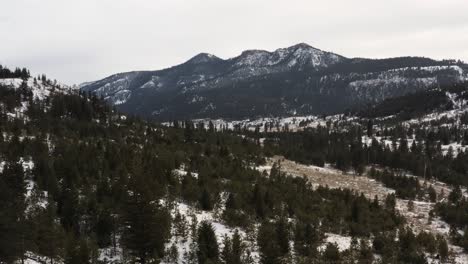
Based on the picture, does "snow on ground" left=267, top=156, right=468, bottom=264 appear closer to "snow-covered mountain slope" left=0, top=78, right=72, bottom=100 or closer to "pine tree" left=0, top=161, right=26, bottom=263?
"pine tree" left=0, top=161, right=26, bottom=263

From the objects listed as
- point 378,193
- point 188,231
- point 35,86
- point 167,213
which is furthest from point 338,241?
point 35,86

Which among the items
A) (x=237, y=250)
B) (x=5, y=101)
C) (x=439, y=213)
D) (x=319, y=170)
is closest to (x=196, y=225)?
(x=237, y=250)

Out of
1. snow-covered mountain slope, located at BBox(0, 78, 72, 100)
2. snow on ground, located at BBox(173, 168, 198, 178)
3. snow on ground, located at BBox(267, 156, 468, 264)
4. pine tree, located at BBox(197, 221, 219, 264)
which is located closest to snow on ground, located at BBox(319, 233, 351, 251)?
snow on ground, located at BBox(267, 156, 468, 264)

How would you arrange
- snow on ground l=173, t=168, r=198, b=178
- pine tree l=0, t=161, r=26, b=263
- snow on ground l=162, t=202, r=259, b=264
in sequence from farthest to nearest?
1. snow on ground l=173, t=168, r=198, b=178
2. snow on ground l=162, t=202, r=259, b=264
3. pine tree l=0, t=161, r=26, b=263

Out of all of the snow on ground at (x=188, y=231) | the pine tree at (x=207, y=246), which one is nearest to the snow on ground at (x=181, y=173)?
the snow on ground at (x=188, y=231)

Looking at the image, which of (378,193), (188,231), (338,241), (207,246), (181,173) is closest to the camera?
(207,246)

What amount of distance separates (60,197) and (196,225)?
32.0 ft

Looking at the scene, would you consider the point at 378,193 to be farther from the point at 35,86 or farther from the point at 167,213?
the point at 35,86

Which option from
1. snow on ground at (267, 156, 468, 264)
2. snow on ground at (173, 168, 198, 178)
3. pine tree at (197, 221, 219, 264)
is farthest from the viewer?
snow on ground at (173, 168, 198, 178)

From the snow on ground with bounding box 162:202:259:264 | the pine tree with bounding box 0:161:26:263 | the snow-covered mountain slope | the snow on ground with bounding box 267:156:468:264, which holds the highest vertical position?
the snow-covered mountain slope

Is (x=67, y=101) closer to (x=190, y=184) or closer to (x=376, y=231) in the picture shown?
(x=190, y=184)

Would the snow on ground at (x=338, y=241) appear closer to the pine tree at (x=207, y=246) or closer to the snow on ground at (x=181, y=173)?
the pine tree at (x=207, y=246)

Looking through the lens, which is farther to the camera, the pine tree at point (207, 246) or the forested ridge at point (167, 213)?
the pine tree at point (207, 246)

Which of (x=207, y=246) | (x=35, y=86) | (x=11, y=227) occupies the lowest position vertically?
(x=207, y=246)
